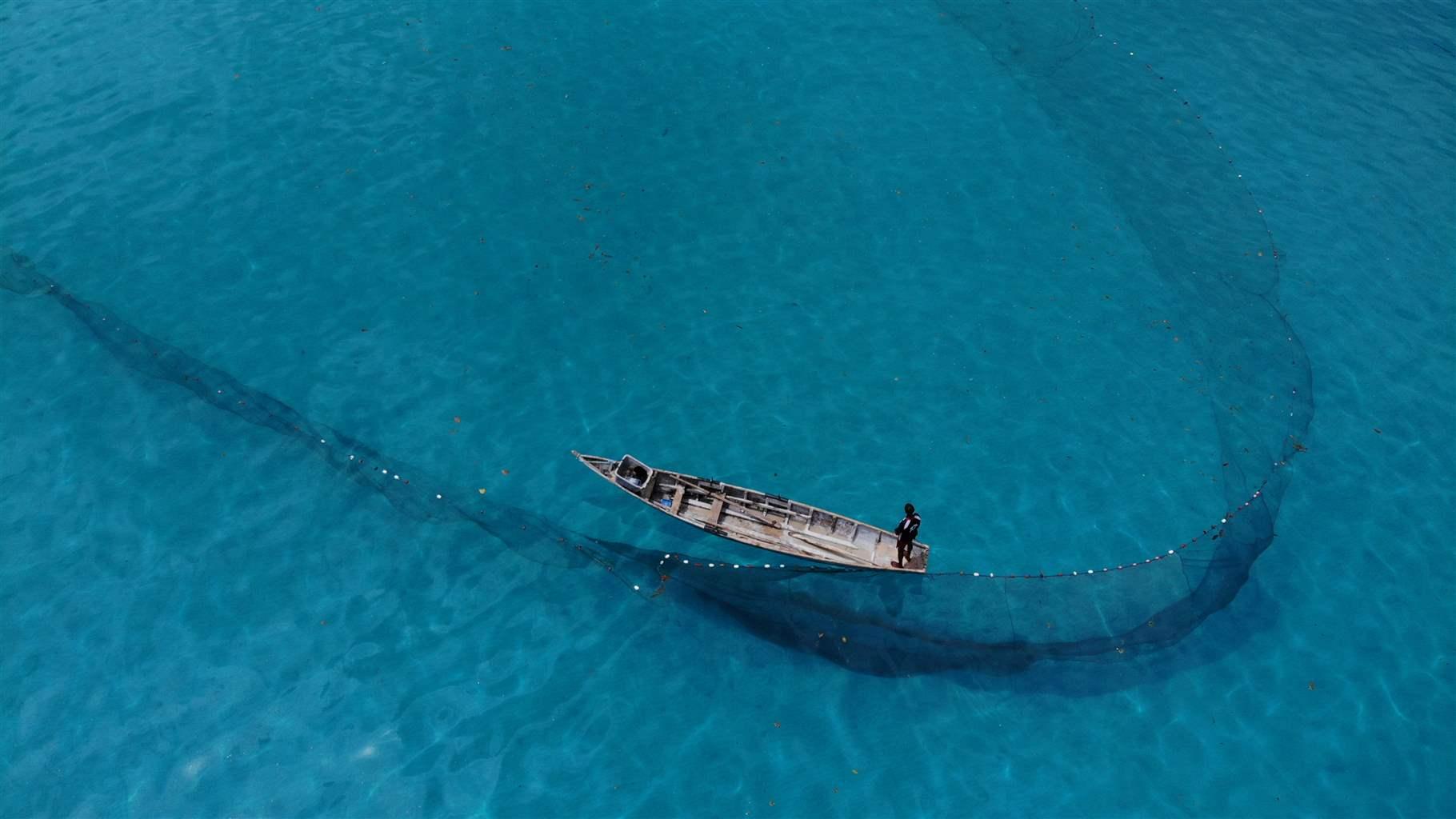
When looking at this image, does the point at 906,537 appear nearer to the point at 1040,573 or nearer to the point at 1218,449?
the point at 1040,573

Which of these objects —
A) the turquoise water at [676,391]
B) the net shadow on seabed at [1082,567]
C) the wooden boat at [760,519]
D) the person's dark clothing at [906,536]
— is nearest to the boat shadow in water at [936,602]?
the net shadow on seabed at [1082,567]

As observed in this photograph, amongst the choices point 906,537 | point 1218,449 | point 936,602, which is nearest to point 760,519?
point 906,537

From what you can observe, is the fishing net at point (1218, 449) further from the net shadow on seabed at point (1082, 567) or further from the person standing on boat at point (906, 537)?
the person standing on boat at point (906, 537)

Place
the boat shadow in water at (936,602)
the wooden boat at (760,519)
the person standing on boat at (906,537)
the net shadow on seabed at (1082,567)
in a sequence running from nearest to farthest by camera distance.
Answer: the person standing on boat at (906,537) < the boat shadow in water at (936,602) < the net shadow on seabed at (1082,567) < the wooden boat at (760,519)

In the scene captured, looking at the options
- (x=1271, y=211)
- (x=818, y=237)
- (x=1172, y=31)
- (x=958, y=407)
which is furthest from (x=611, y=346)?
(x=1172, y=31)

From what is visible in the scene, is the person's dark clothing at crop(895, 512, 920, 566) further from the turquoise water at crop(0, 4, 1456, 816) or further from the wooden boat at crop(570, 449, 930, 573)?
the turquoise water at crop(0, 4, 1456, 816)
